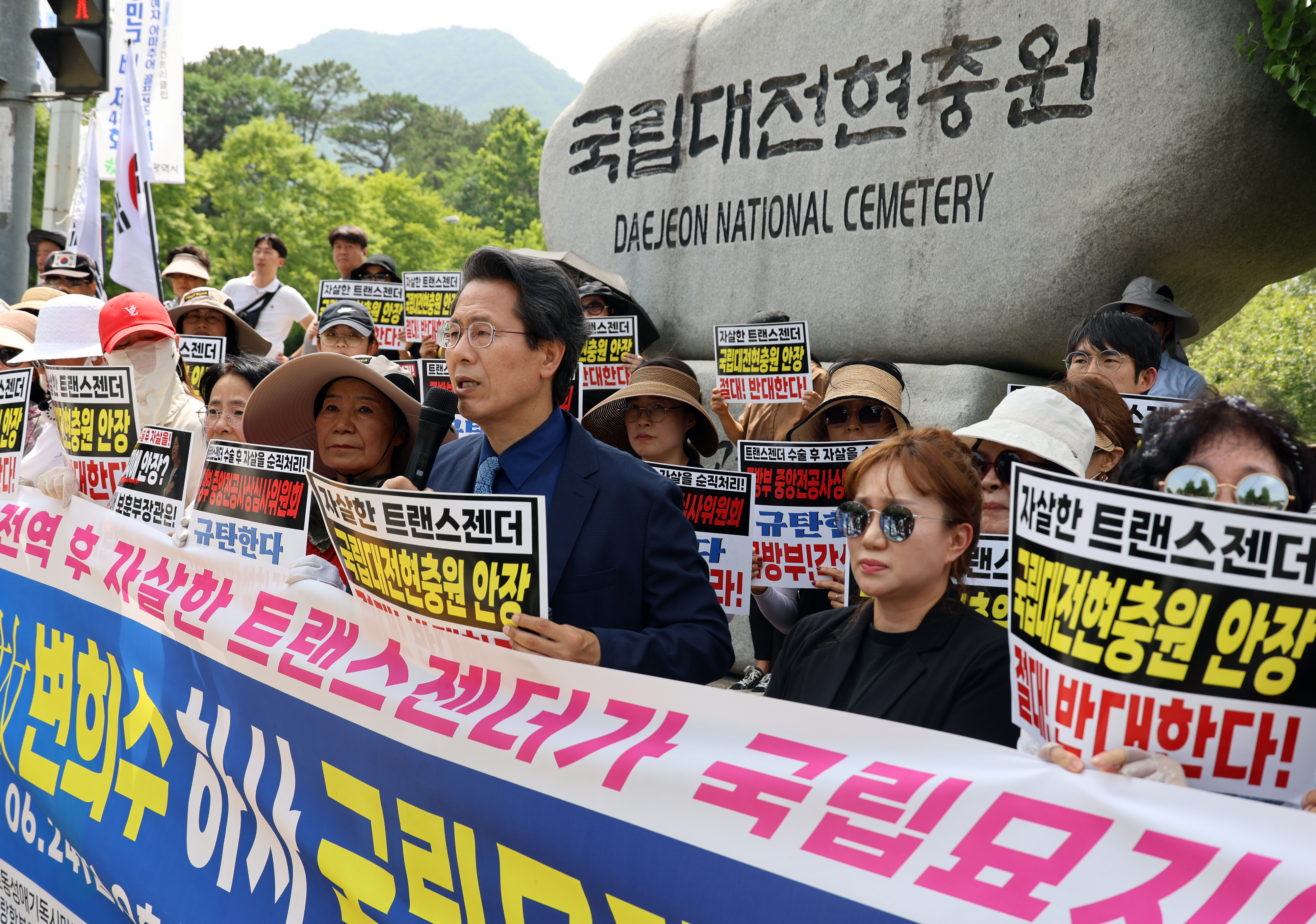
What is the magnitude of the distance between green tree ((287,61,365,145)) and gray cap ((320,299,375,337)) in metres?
68.5

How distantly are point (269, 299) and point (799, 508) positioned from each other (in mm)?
5895

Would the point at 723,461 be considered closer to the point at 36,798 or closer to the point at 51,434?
the point at 51,434

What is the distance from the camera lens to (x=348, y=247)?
336 inches

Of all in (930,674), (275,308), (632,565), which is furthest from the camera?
(275,308)

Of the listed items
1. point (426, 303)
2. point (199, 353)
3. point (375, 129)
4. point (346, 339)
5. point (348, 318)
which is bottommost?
point (199, 353)

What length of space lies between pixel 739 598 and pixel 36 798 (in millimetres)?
2155

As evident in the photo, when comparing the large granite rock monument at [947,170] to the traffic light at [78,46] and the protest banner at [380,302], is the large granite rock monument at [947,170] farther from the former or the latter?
the traffic light at [78,46]

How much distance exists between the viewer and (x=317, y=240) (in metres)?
33.6

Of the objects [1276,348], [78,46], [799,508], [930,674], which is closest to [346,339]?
[78,46]

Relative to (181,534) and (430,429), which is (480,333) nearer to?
(430,429)

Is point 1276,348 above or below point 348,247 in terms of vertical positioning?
below

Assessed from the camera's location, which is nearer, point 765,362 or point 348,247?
point 765,362

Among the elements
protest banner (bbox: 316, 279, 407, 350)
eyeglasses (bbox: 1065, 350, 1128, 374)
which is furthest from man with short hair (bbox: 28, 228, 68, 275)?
eyeglasses (bbox: 1065, 350, 1128, 374)

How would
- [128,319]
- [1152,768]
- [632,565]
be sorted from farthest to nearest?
[128,319], [632,565], [1152,768]
